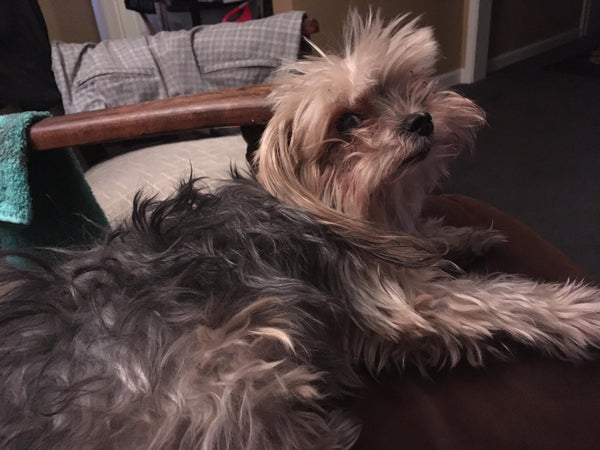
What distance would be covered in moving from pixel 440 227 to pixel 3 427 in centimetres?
89

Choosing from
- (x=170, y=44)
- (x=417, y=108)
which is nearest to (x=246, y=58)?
(x=170, y=44)

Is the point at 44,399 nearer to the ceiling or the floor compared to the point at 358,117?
nearer to the floor

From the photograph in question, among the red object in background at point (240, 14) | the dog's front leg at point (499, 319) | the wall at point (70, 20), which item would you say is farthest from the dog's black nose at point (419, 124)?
the wall at point (70, 20)

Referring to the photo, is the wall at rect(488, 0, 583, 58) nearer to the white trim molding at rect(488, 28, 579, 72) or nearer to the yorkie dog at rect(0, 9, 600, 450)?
the white trim molding at rect(488, 28, 579, 72)

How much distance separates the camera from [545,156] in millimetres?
2771

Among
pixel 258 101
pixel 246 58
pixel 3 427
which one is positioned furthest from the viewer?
pixel 246 58

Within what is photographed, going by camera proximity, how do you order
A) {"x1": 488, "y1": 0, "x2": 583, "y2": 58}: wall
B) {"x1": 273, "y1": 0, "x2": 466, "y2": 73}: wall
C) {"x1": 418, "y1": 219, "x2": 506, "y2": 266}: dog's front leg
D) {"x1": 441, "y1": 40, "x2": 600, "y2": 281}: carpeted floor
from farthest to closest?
{"x1": 488, "y1": 0, "x2": 583, "y2": 58}: wall
{"x1": 273, "y1": 0, "x2": 466, "y2": 73}: wall
{"x1": 441, "y1": 40, "x2": 600, "y2": 281}: carpeted floor
{"x1": 418, "y1": 219, "x2": 506, "y2": 266}: dog's front leg

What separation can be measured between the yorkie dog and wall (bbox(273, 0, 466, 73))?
68.4 inches

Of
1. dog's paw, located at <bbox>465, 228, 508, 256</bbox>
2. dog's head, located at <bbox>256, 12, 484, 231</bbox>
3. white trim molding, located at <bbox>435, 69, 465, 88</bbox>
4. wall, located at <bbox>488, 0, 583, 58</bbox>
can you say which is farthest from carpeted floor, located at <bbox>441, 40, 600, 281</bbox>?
dog's head, located at <bbox>256, 12, 484, 231</bbox>

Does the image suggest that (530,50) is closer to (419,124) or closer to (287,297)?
(419,124)

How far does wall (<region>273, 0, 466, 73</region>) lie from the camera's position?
291cm

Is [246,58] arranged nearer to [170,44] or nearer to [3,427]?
[170,44]

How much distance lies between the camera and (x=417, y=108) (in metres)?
0.89

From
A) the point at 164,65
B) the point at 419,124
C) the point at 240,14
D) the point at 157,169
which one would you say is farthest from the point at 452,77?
the point at 419,124
